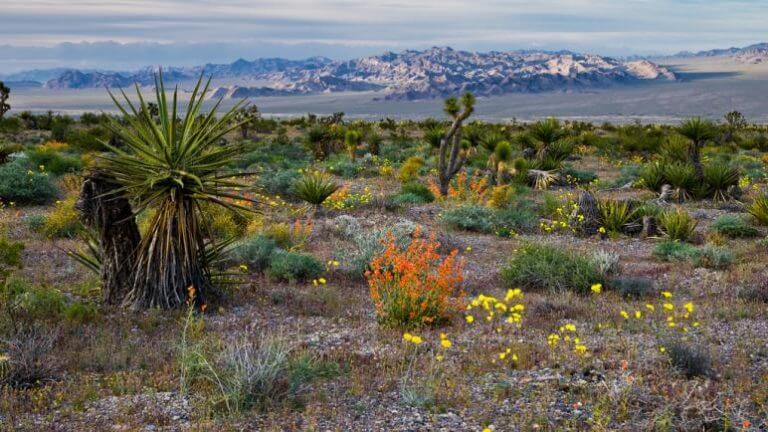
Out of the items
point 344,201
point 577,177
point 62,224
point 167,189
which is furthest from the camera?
point 577,177

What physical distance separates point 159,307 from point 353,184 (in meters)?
12.1

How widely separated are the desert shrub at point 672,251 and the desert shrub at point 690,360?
5.10m

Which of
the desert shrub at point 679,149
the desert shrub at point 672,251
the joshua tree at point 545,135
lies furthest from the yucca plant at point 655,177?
the desert shrub at point 672,251

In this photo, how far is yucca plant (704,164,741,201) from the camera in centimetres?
1650

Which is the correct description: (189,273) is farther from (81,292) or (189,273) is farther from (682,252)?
(682,252)

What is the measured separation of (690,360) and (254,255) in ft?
20.6

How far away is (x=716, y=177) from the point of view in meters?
16.5

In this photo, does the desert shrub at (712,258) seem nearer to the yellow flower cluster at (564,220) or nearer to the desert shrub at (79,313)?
the yellow flower cluster at (564,220)

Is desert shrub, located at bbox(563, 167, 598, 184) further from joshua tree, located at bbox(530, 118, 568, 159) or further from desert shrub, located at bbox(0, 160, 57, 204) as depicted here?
desert shrub, located at bbox(0, 160, 57, 204)

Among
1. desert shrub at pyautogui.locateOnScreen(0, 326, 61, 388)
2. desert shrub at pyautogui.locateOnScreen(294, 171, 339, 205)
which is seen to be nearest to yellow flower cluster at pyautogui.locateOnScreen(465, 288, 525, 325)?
desert shrub at pyautogui.locateOnScreen(0, 326, 61, 388)

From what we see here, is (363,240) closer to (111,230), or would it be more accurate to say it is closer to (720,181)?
(111,230)

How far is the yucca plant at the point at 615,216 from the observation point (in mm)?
13117

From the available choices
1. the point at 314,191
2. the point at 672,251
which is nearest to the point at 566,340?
the point at 672,251

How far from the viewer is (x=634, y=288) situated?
868 cm
